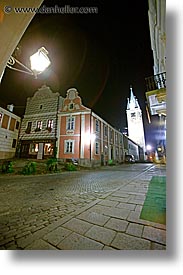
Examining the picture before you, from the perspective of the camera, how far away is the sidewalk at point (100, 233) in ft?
3.50

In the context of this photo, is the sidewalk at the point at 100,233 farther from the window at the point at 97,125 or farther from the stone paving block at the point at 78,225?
the window at the point at 97,125

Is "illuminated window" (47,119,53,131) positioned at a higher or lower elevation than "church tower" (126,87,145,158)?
lower

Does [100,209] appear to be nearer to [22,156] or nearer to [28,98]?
[22,156]

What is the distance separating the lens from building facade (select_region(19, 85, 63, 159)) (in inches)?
458

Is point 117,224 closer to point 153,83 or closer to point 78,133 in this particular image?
point 153,83

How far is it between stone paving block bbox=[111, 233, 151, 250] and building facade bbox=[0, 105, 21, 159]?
1220 cm

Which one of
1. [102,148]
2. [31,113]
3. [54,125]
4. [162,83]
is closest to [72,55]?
[162,83]

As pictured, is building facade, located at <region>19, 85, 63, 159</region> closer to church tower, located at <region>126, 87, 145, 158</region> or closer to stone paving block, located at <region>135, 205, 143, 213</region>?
stone paving block, located at <region>135, 205, 143, 213</region>

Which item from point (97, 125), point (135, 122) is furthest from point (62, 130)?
point (135, 122)

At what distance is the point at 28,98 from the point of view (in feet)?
44.9

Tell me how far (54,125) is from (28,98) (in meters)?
4.55

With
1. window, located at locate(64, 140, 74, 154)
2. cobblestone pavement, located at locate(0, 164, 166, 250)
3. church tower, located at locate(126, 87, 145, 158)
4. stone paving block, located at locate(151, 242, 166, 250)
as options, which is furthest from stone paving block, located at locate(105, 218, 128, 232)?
church tower, located at locate(126, 87, 145, 158)

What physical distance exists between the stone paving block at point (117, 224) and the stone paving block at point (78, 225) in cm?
19

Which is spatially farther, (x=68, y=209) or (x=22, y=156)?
(x=22, y=156)
